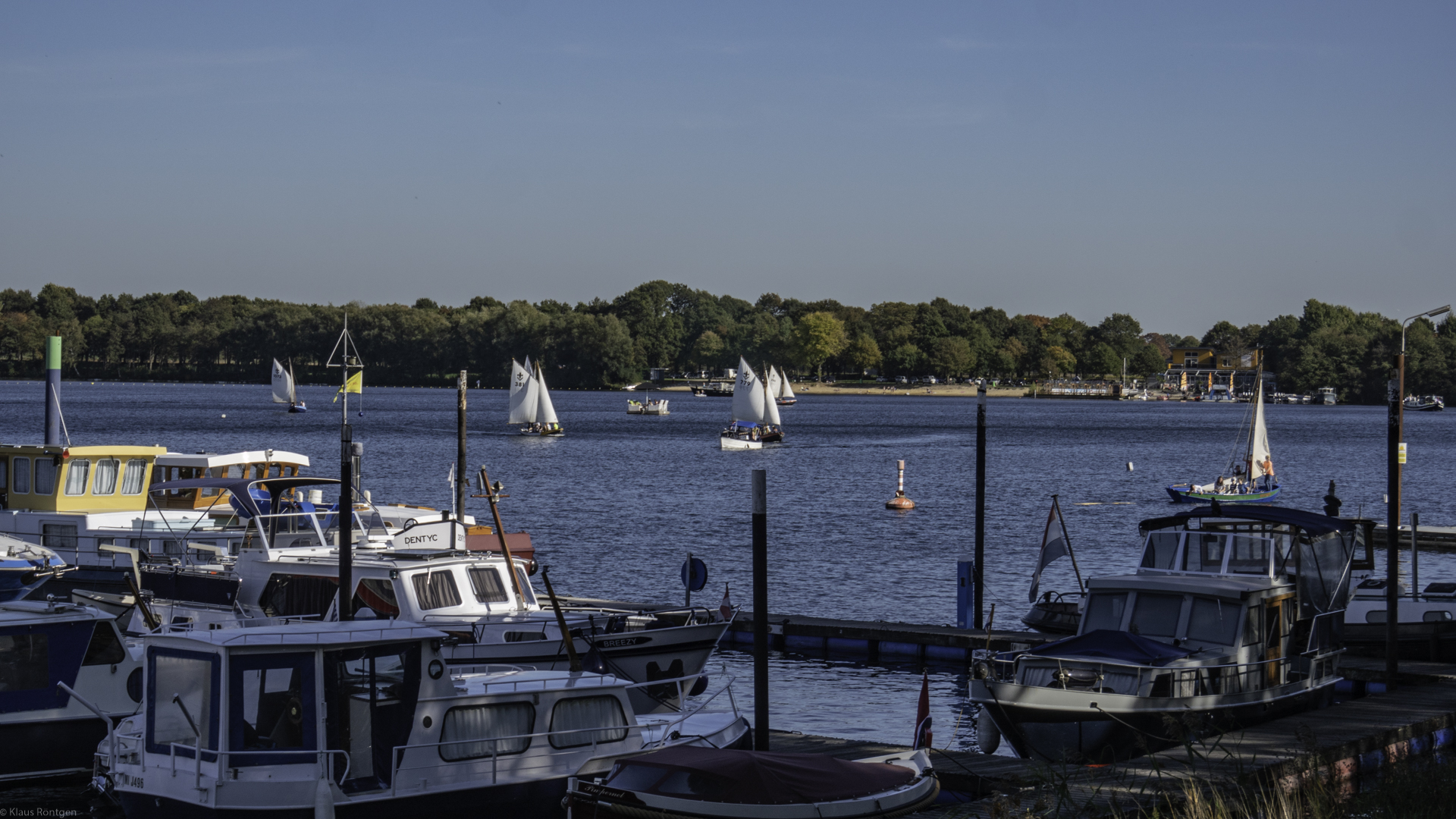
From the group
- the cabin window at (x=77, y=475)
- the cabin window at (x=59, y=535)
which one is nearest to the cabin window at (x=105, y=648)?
the cabin window at (x=59, y=535)

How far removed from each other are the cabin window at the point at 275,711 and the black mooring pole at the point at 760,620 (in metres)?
6.37

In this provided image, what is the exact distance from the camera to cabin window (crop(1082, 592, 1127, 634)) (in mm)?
21078

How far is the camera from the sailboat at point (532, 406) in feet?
404

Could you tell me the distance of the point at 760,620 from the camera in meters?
19.0

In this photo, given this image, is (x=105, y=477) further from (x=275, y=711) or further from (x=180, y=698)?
(x=275, y=711)

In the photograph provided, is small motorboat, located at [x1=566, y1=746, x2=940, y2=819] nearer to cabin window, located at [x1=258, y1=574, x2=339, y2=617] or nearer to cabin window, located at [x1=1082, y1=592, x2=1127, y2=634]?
cabin window, located at [x1=1082, y1=592, x2=1127, y2=634]

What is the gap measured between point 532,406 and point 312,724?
110186 millimetres

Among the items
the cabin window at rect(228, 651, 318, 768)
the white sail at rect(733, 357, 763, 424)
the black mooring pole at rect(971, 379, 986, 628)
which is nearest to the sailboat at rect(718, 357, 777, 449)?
the white sail at rect(733, 357, 763, 424)

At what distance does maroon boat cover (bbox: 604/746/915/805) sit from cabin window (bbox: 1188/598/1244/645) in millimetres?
8175

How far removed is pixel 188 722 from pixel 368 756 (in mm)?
1762

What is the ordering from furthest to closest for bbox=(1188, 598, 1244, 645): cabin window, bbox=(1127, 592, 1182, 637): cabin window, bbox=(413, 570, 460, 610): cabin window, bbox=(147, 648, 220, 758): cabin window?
1. bbox=(413, 570, 460, 610): cabin window
2. bbox=(1127, 592, 1182, 637): cabin window
3. bbox=(1188, 598, 1244, 645): cabin window
4. bbox=(147, 648, 220, 758): cabin window

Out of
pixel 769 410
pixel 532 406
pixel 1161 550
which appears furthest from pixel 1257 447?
pixel 532 406

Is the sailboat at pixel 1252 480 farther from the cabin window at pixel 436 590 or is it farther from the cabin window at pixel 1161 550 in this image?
the cabin window at pixel 436 590

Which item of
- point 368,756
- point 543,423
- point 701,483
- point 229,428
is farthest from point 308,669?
point 229,428
